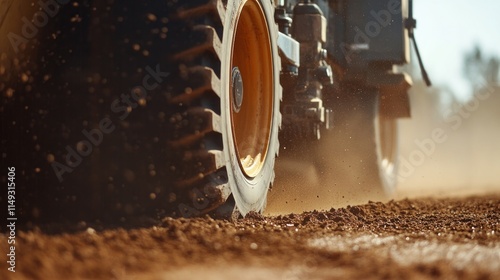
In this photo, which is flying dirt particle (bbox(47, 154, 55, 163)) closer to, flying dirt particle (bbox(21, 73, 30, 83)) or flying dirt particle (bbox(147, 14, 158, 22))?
flying dirt particle (bbox(21, 73, 30, 83))

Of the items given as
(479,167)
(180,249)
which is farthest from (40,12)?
(479,167)

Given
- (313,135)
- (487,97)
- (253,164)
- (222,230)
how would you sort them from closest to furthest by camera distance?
(222,230)
(253,164)
(313,135)
(487,97)

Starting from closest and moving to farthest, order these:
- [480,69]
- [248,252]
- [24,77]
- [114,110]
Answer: [248,252] → [114,110] → [24,77] → [480,69]

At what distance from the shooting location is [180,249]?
104 inches

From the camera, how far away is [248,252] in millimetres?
2611

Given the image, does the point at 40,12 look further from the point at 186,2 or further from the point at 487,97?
the point at 487,97

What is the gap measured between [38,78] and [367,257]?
1451mm

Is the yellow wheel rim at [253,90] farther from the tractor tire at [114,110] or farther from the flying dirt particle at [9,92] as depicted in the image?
the flying dirt particle at [9,92]

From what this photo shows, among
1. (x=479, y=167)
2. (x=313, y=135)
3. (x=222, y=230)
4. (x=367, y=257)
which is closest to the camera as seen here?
(x=367, y=257)

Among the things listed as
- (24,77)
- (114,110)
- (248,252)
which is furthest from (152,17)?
(248,252)

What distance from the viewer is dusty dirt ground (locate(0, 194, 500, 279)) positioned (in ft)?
7.41

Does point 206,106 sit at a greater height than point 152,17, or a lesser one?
lesser

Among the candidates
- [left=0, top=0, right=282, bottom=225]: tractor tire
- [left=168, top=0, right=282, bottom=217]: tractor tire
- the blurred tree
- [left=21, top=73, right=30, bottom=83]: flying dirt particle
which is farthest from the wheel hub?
the blurred tree

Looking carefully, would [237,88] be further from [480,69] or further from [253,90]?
[480,69]
